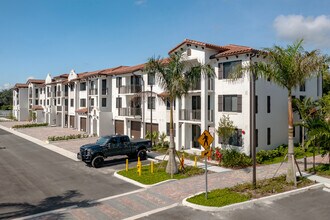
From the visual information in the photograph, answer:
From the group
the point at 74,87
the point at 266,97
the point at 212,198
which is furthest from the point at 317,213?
the point at 74,87

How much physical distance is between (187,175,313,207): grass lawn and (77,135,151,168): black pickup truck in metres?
10.5

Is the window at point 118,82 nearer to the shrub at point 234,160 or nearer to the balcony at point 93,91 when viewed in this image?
the balcony at point 93,91

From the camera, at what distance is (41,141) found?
37156 millimetres

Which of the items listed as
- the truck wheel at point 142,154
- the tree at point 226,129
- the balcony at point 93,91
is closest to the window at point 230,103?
the tree at point 226,129

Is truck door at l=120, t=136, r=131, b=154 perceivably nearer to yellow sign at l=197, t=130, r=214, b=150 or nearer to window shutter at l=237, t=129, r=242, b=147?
window shutter at l=237, t=129, r=242, b=147

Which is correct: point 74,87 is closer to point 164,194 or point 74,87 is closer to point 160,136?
point 160,136

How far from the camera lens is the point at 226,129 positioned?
23.2 m

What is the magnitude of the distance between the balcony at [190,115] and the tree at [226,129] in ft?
8.79

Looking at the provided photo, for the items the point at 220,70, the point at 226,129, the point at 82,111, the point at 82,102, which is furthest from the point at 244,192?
the point at 82,102

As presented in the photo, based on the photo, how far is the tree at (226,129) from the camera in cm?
2325

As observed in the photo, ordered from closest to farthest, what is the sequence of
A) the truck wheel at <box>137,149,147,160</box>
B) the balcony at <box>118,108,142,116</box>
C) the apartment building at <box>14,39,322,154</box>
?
the apartment building at <box>14,39,322,154</box>
the truck wheel at <box>137,149,147,160</box>
the balcony at <box>118,108,142,116</box>

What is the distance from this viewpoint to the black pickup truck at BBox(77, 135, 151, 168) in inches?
860

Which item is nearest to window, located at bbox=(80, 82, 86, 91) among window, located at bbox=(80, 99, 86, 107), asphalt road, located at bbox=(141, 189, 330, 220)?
window, located at bbox=(80, 99, 86, 107)

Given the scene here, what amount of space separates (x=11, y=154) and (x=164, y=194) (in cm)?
1996
